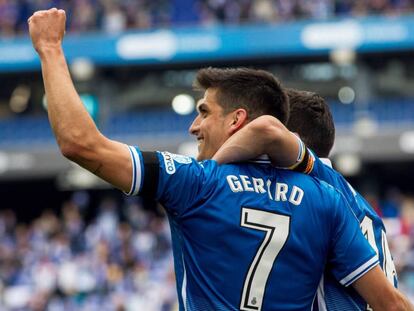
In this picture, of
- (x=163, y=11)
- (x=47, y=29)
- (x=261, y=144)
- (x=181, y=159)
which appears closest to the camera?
(x=47, y=29)

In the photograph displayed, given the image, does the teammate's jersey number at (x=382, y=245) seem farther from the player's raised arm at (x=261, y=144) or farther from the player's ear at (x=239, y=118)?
the player's ear at (x=239, y=118)

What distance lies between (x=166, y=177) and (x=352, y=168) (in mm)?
21972

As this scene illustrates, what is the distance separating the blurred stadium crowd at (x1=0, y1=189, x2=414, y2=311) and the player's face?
9.93 m

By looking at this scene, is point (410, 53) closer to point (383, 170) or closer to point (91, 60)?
point (383, 170)

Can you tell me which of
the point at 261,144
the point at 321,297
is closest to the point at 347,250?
the point at 321,297

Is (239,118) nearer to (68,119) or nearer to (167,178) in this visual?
(167,178)

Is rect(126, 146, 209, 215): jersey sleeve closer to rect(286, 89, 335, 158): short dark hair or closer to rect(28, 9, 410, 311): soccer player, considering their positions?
rect(28, 9, 410, 311): soccer player

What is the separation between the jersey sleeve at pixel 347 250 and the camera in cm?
349

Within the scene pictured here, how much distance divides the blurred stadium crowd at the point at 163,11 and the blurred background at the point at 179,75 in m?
0.03

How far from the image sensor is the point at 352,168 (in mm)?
24906

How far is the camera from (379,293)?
11.4 ft

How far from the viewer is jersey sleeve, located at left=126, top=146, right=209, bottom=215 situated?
3188mm

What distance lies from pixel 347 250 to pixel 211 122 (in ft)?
2.05

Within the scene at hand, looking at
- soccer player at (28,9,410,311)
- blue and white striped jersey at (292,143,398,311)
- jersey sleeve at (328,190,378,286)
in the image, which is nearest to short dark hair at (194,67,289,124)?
soccer player at (28,9,410,311)
